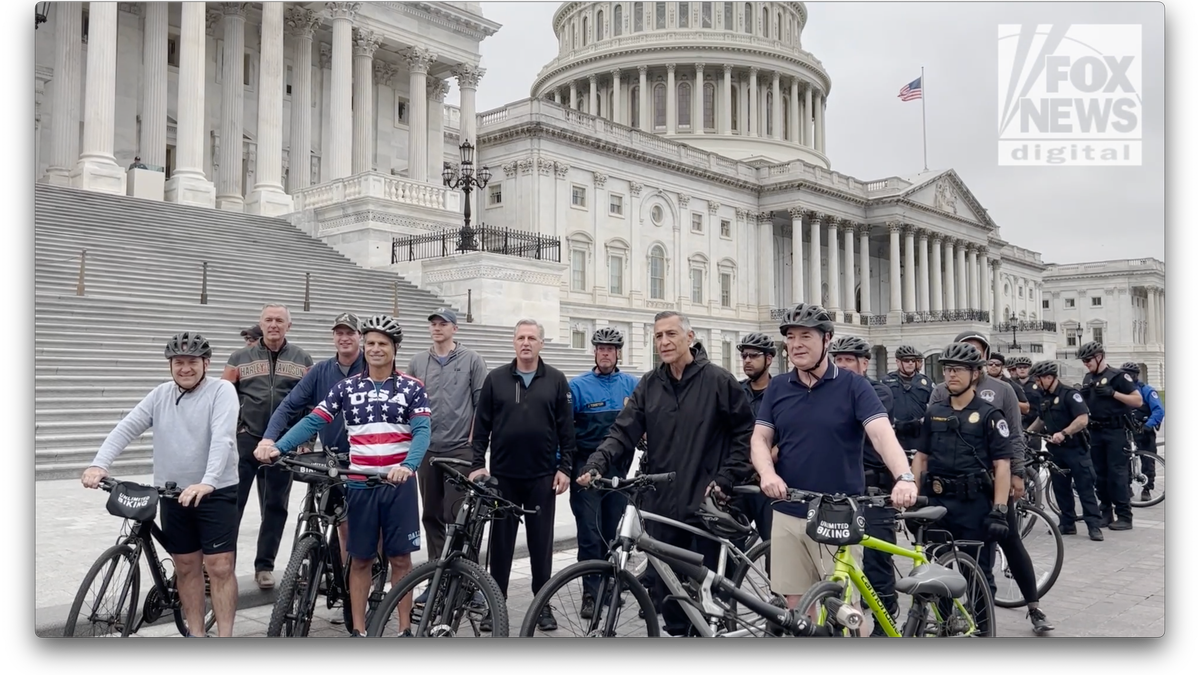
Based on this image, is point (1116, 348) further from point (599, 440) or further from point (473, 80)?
point (599, 440)

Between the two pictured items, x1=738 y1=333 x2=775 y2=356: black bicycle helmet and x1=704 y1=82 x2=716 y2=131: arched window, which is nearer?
x1=738 y1=333 x2=775 y2=356: black bicycle helmet

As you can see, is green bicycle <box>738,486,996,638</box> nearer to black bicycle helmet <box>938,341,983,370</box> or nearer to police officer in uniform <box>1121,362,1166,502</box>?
black bicycle helmet <box>938,341,983,370</box>

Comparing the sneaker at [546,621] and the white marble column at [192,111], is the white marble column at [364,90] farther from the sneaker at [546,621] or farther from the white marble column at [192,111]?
the sneaker at [546,621]

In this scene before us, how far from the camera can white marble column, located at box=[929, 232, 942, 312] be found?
76750mm

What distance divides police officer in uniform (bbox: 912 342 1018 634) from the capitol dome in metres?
71.3

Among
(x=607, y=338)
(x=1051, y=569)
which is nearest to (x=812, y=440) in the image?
(x=607, y=338)

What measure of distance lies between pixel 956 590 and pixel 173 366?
4889mm

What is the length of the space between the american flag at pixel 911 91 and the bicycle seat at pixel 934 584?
61.1m

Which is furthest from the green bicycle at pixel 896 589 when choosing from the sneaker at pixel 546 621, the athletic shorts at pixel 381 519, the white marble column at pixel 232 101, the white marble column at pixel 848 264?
the white marble column at pixel 848 264

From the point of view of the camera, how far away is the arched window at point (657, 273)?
56.9 metres

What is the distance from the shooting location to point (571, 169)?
51750 millimetres

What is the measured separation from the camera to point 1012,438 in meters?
6.95

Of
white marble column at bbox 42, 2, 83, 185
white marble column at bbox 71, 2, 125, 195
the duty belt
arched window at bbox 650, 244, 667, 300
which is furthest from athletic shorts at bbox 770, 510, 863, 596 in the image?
arched window at bbox 650, 244, 667, 300
